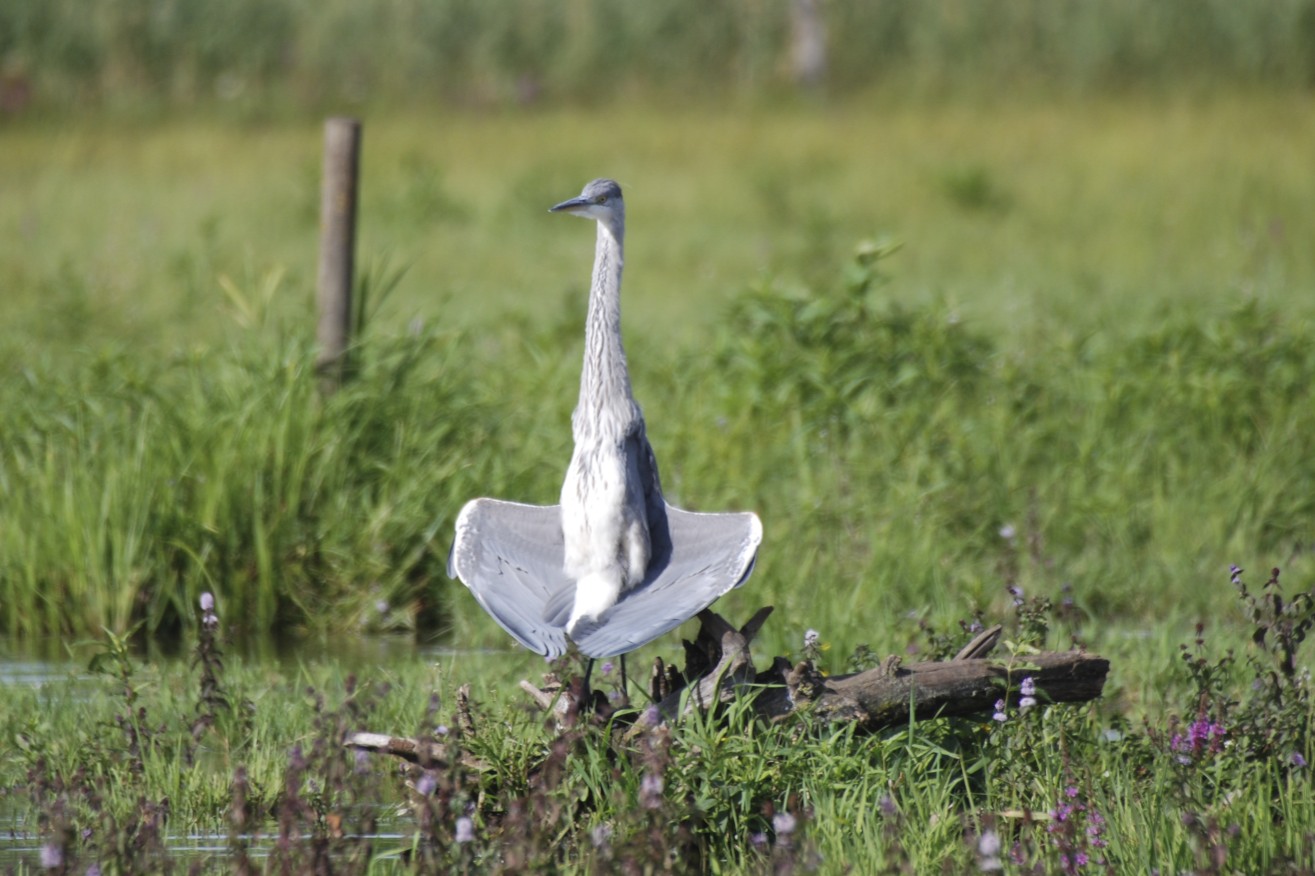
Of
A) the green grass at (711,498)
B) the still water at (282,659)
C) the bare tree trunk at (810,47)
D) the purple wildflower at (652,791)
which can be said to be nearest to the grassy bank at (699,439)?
the green grass at (711,498)

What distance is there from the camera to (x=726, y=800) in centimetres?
348

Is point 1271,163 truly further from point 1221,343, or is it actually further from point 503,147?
point 1221,343

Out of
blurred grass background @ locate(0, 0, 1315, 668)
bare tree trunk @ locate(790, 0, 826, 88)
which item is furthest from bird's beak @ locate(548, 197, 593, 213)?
bare tree trunk @ locate(790, 0, 826, 88)

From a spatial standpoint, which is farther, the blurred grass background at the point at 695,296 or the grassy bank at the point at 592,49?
the grassy bank at the point at 592,49

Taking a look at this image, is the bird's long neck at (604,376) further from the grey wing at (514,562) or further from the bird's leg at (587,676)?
the bird's leg at (587,676)

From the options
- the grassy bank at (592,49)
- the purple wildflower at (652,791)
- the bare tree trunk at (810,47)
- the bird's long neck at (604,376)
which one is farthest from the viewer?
the bare tree trunk at (810,47)

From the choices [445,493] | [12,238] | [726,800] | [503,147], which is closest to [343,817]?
[726,800]

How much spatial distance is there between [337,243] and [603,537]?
2962mm

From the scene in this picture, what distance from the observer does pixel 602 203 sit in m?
4.07

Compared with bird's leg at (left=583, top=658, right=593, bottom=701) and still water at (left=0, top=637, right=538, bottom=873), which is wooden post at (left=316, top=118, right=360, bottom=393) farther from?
bird's leg at (left=583, top=658, right=593, bottom=701)

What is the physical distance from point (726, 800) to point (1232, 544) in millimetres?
3632

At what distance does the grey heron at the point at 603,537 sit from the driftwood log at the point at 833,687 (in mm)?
144

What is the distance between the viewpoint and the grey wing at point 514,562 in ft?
11.8

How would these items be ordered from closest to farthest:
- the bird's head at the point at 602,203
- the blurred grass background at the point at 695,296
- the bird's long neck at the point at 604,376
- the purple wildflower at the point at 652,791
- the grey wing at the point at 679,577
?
the purple wildflower at the point at 652,791 < the grey wing at the point at 679,577 < the bird's long neck at the point at 604,376 < the bird's head at the point at 602,203 < the blurred grass background at the point at 695,296
